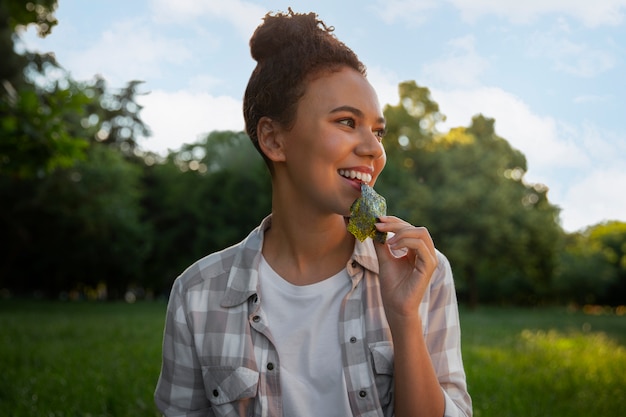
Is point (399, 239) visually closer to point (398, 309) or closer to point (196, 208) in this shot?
point (398, 309)

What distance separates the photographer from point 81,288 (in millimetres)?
52969

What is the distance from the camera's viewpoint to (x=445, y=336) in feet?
9.07

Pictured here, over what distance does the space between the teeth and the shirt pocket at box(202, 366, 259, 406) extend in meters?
0.92

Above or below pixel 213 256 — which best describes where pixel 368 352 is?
below

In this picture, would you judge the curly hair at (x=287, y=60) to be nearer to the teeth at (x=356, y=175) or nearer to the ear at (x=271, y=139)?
the ear at (x=271, y=139)

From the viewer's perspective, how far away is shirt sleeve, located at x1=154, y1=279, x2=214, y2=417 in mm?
2912

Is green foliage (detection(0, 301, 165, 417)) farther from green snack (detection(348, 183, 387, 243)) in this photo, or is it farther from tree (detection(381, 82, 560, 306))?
tree (detection(381, 82, 560, 306))

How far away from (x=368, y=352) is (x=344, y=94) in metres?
1.09

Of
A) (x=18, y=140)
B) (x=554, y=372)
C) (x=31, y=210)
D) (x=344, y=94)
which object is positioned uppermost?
(x=31, y=210)

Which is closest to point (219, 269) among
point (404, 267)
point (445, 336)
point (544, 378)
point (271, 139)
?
point (271, 139)

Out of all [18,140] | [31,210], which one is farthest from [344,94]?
[31,210]

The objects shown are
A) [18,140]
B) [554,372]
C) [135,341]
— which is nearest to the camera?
[18,140]

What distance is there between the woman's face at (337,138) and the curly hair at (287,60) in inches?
1.8

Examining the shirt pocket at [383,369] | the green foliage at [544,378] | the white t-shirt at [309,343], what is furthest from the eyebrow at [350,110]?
the green foliage at [544,378]
